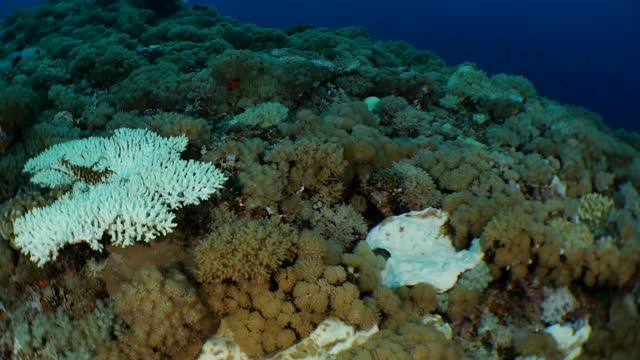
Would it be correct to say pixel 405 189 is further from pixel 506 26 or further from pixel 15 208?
pixel 506 26

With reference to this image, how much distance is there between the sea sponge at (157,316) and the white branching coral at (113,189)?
46 cm

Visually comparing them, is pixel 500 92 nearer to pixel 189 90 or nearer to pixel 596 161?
pixel 596 161

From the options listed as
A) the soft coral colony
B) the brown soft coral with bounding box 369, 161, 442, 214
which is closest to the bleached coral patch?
the soft coral colony

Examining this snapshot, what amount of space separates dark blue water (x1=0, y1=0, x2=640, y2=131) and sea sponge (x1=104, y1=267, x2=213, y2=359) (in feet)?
352

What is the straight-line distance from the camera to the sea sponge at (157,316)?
130 inches

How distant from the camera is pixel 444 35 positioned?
402 feet

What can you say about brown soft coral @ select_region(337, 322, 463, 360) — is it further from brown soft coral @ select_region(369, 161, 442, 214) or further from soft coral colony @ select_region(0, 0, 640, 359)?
brown soft coral @ select_region(369, 161, 442, 214)

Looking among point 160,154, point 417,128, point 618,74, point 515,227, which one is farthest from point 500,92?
point 618,74

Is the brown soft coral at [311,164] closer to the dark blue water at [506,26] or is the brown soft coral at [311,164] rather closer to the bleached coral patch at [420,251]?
the bleached coral patch at [420,251]

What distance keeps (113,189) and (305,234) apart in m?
1.90

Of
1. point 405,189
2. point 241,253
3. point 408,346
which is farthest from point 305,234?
point 405,189

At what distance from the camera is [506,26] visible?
131 metres

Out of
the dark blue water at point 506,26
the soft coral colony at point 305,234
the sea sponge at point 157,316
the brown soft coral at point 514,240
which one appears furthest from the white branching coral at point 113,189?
the dark blue water at point 506,26

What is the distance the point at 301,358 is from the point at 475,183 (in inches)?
119
